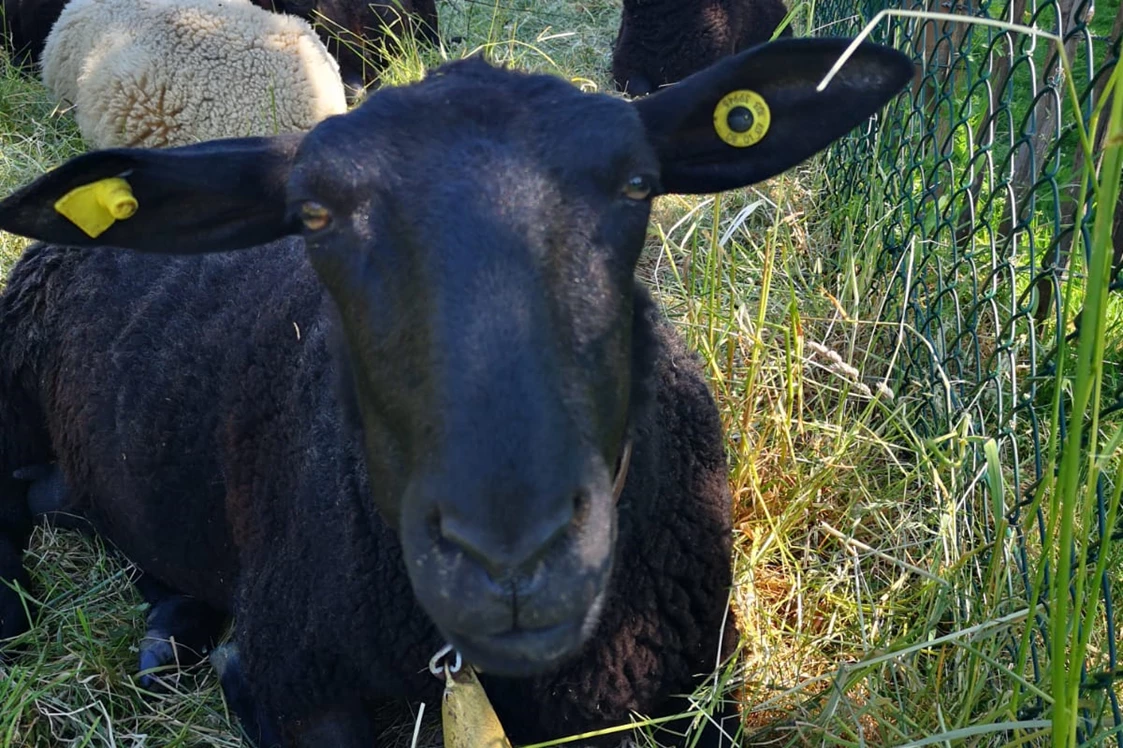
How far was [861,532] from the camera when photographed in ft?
10.1

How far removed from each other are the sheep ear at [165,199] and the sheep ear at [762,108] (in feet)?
3.01

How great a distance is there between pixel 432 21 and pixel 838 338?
6.19 metres

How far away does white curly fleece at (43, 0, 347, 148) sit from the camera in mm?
5699

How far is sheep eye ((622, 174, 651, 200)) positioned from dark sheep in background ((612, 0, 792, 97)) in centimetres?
541

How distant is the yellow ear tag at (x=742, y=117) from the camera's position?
2217mm

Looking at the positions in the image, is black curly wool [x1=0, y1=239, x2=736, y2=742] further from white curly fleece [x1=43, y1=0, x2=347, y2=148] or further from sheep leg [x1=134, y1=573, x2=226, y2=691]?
white curly fleece [x1=43, y1=0, x2=347, y2=148]

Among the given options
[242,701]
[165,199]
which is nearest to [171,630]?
[242,701]

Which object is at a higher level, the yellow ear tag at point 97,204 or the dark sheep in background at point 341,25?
the yellow ear tag at point 97,204

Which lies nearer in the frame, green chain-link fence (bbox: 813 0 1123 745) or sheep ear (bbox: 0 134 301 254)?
sheep ear (bbox: 0 134 301 254)

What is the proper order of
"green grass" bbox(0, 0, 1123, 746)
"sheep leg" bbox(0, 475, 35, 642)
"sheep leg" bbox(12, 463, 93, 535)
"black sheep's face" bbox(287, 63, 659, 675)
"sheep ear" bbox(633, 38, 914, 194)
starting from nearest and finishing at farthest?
"black sheep's face" bbox(287, 63, 659, 675) < "sheep ear" bbox(633, 38, 914, 194) < "green grass" bbox(0, 0, 1123, 746) < "sheep leg" bbox(0, 475, 35, 642) < "sheep leg" bbox(12, 463, 93, 535)

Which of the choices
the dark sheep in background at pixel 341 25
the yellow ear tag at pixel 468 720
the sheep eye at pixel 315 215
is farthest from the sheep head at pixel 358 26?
the yellow ear tag at pixel 468 720

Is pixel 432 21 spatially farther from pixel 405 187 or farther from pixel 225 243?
pixel 405 187

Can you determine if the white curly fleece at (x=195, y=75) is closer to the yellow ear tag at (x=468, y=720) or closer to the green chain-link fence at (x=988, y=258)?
the green chain-link fence at (x=988, y=258)

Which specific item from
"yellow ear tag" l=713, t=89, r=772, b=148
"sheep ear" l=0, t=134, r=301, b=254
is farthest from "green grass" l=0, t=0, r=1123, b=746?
"sheep ear" l=0, t=134, r=301, b=254
